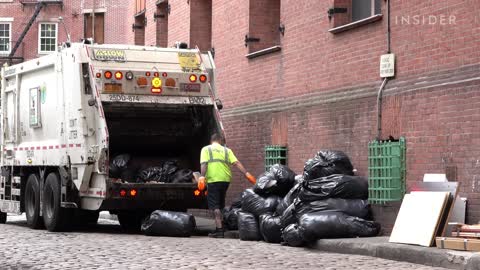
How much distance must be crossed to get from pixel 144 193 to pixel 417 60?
4336 millimetres

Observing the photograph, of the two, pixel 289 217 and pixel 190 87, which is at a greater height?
pixel 190 87

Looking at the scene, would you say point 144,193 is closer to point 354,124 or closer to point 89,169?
point 89,169

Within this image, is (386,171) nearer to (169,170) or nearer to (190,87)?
(190,87)

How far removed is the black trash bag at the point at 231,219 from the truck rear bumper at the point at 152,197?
14.3 inches

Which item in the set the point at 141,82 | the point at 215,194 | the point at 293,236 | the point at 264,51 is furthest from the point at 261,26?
the point at 293,236

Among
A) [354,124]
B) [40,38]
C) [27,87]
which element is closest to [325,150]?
[354,124]

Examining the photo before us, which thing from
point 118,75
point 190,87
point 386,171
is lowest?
point 386,171

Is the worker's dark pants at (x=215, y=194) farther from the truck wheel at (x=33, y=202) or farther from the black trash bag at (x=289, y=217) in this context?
the truck wheel at (x=33, y=202)

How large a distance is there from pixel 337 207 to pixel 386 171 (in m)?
0.81

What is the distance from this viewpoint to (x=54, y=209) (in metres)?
14.3

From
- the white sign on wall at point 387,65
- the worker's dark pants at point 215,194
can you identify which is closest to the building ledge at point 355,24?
the white sign on wall at point 387,65

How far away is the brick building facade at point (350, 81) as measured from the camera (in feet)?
34.7

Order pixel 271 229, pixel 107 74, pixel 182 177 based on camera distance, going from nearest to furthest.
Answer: pixel 271 229
pixel 107 74
pixel 182 177

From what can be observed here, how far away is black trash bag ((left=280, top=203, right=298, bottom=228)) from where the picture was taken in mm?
11828
